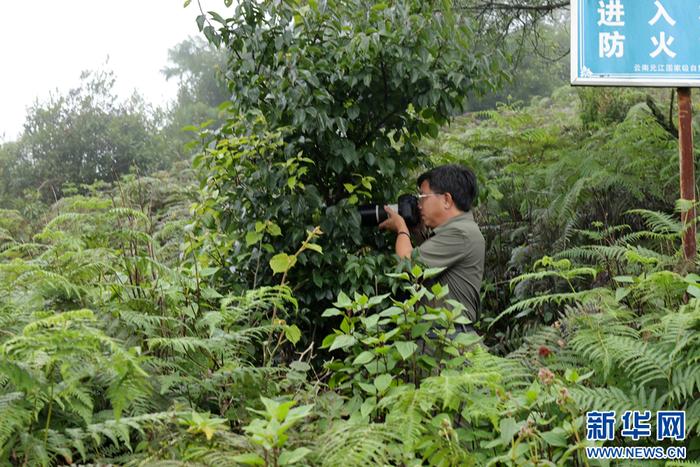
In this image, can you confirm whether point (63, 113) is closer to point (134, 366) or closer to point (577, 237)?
point (577, 237)

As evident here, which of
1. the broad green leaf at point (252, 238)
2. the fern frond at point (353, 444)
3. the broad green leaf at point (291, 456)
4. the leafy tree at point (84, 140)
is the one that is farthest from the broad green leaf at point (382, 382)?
the leafy tree at point (84, 140)

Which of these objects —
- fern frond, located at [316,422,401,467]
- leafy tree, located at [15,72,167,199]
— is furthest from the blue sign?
leafy tree, located at [15,72,167,199]

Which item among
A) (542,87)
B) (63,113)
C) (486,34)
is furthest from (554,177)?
(542,87)

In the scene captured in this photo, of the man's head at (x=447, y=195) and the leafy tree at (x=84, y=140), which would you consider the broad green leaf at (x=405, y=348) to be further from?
the leafy tree at (x=84, y=140)

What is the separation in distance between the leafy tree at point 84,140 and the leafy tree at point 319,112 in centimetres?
1236

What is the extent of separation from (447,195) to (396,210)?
0.30 metres

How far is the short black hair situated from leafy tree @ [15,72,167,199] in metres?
12.7

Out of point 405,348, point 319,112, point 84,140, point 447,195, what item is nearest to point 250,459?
point 405,348

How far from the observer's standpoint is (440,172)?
4137mm

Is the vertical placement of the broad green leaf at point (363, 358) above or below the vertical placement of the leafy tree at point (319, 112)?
below

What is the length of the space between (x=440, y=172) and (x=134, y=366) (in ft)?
7.87

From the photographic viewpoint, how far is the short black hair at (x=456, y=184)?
4.12m

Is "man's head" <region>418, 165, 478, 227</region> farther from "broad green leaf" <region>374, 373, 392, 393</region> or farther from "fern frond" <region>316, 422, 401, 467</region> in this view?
"fern frond" <region>316, 422, 401, 467</region>

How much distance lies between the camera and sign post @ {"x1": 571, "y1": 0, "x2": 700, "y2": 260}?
3982mm
